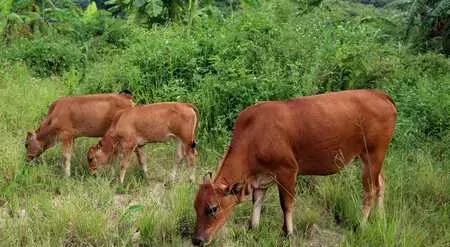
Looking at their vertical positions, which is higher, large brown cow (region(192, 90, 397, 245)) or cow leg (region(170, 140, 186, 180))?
large brown cow (region(192, 90, 397, 245))

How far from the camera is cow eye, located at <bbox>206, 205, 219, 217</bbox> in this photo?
5.36 meters

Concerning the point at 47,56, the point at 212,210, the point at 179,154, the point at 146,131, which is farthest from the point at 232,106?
the point at 47,56

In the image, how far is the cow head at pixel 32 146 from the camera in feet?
25.5

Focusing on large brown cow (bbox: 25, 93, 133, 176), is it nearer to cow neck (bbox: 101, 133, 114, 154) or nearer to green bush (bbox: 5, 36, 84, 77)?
cow neck (bbox: 101, 133, 114, 154)

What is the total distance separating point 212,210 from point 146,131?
247cm

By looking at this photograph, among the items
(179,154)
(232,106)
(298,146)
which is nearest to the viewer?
(298,146)

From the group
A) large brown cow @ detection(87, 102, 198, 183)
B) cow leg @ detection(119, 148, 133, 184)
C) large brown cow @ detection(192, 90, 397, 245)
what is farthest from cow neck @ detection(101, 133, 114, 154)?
large brown cow @ detection(192, 90, 397, 245)

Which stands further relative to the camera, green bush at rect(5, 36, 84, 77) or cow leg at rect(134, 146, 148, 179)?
green bush at rect(5, 36, 84, 77)

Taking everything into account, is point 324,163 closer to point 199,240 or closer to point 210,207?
point 210,207

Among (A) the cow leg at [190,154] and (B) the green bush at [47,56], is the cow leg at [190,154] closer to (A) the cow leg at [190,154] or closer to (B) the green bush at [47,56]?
(A) the cow leg at [190,154]

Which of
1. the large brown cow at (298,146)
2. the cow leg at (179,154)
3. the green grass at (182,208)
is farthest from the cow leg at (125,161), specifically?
the large brown cow at (298,146)

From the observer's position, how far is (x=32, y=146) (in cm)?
779

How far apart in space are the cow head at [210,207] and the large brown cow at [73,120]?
3052 mm

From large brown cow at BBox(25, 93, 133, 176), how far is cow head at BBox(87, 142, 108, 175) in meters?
0.47
